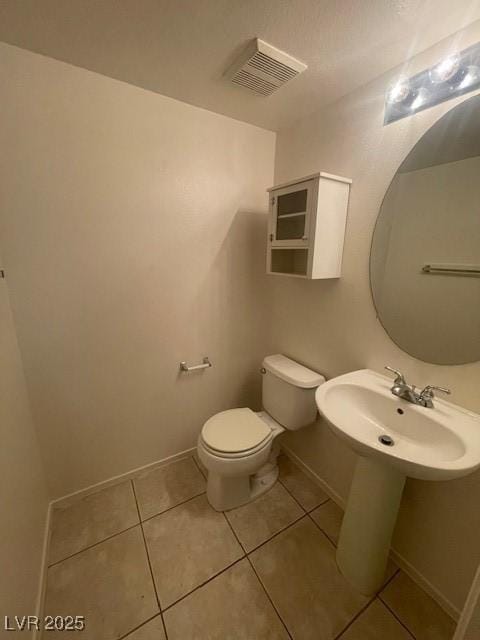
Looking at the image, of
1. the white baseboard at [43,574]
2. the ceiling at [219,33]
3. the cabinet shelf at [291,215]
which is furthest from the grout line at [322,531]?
the ceiling at [219,33]

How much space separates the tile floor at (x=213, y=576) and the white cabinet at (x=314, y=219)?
1.35 m

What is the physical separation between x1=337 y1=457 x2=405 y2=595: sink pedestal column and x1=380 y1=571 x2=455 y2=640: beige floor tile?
0.22 ft

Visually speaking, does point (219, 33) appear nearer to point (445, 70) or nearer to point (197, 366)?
point (445, 70)

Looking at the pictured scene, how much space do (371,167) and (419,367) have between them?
898 mm

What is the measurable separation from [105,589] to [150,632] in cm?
27

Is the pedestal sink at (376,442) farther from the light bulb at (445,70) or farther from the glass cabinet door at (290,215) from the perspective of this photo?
the light bulb at (445,70)

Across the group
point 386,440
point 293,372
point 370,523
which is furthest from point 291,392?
point 370,523

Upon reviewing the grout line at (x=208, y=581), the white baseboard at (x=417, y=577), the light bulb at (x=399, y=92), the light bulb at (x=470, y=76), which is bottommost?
the grout line at (x=208, y=581)

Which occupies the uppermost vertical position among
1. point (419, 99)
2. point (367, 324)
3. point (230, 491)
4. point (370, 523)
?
point (419, 99)

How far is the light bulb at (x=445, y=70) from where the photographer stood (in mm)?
863

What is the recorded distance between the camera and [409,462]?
2.40 feet

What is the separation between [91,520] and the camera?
53.9 inches

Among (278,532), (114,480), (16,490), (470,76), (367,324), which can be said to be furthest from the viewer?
(114,480)

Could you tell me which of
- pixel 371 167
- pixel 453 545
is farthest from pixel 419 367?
pixel 371 167
